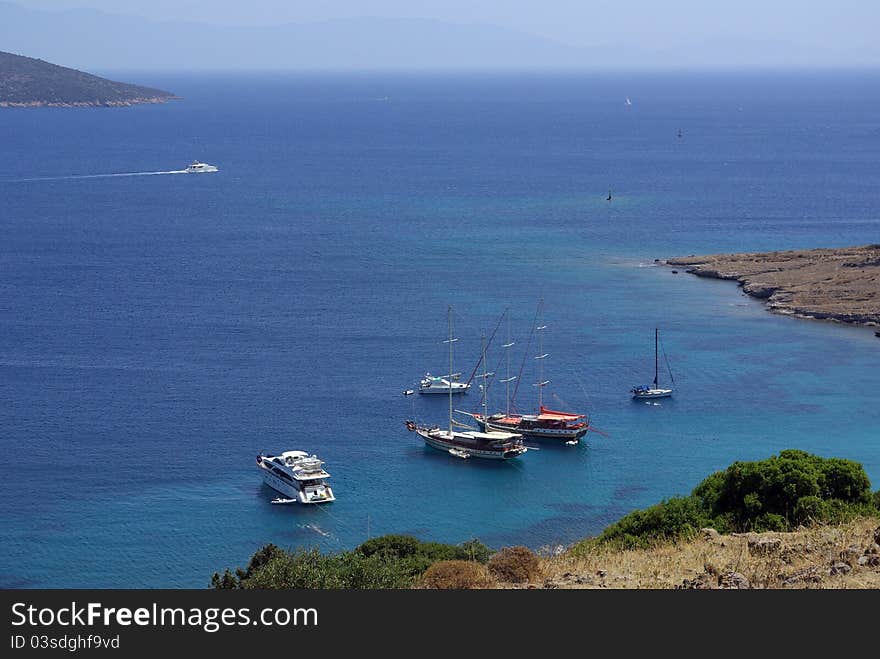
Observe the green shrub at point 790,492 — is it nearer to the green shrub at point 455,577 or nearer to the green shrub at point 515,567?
the green shrub at point 515,567

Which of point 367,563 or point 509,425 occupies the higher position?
point 367,563

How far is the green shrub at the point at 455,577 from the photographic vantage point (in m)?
19.7

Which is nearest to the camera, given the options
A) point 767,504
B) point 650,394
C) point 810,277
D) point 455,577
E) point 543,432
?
point 455,577

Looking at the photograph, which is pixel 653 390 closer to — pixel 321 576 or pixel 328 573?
pixel 328 573

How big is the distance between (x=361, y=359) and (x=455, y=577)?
146ft

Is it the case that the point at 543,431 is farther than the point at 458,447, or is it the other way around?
the point at 543,431

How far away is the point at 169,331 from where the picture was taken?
6931 cm

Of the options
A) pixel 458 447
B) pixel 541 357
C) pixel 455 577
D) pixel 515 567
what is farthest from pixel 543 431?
pixel 455 577

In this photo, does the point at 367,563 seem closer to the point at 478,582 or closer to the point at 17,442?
the point at 478,582

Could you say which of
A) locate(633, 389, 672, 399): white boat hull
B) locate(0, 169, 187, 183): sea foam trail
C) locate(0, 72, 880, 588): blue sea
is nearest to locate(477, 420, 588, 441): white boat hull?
locate(0, 72, 880, 588): blue sea

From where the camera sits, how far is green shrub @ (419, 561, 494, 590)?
19.7 meters

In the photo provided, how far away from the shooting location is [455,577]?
784 inches

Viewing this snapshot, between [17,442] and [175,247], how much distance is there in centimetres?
4512

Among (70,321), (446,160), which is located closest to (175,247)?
(70,321)
